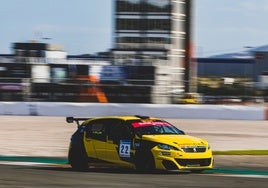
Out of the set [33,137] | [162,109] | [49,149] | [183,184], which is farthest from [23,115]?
[183,184]

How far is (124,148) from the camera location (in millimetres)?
12477

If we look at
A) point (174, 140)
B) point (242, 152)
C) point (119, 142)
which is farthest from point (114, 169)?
point (242, 152)

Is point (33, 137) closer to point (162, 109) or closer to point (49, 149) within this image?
point (49, 149)

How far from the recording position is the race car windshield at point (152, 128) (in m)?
12.6

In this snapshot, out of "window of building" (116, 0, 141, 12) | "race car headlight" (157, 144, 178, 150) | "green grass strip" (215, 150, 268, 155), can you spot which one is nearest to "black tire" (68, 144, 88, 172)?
"race car headlight" (157, 144, 178, 150)

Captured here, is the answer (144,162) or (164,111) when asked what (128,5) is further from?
(144,162)

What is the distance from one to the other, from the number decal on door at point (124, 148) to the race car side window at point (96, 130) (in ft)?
1.54

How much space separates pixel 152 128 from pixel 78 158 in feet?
5.49

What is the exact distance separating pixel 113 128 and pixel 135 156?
87cm

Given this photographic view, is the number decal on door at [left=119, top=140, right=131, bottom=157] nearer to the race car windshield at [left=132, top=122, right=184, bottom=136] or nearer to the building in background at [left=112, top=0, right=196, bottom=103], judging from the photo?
the race car windshield at [left=132, top=122, right=184, bottom=136]

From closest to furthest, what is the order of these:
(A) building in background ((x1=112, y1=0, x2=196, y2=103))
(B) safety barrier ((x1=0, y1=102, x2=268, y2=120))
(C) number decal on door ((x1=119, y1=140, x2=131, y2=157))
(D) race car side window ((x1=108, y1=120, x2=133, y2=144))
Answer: (C) number decal on door ((x1=119, y1=140, x2=131, y2=157)), (D) race car side window ((x1=108, y1=120, x2=133, y2=144)), (B) safety barrier ((x1=0, y1=102, x2=268, y2=120)), (A) building in background ((x1=112, y1=0, x2=196, y2=103))

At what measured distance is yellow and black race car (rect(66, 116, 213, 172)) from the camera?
12.0m

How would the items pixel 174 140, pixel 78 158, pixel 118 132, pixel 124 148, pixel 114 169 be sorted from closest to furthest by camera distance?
pixel 174 140, pixel 124 148, pixel 118 132, pixel 78 158, pixel 114 169

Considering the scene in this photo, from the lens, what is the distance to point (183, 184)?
10.3 metres
